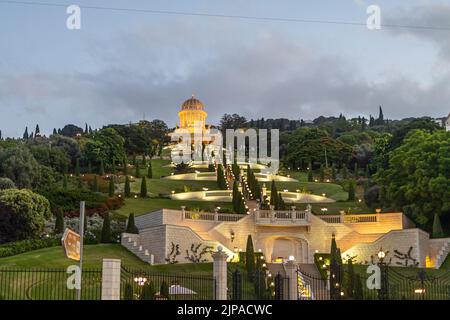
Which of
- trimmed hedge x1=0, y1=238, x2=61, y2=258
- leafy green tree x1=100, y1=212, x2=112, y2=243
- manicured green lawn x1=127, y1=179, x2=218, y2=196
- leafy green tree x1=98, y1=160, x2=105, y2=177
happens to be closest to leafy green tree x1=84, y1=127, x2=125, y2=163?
leafy green tree x1=98, y1=160, x2=105, y2=177

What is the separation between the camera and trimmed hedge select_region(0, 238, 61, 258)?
42.8 metres

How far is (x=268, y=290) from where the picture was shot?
3228cm

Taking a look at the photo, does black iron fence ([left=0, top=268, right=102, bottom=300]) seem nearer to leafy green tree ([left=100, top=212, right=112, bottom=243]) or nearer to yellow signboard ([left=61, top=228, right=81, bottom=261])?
yellow signboard ([left=61, top=228, right=81, bottom=261])

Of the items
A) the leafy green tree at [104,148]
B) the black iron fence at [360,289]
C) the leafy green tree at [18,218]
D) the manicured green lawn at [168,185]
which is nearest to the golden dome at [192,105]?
the leafy green tree at [104,148]

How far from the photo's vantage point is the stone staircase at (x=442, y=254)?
4600 centimetres

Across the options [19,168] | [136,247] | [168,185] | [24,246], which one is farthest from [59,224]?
[168,185]

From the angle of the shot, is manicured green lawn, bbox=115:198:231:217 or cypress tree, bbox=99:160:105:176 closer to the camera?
manicured green lawn, bbox=115:198:231:217

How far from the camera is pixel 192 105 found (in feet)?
420

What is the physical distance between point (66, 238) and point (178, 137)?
352ft

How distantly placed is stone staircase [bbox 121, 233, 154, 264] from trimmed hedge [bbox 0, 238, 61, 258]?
4.10m

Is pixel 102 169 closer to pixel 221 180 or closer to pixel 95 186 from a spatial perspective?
pixel 95 186

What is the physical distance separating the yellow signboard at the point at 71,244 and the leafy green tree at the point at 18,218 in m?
26.6

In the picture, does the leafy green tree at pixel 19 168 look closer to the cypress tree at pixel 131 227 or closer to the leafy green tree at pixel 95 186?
the leafy green tree at pixel 95 186
